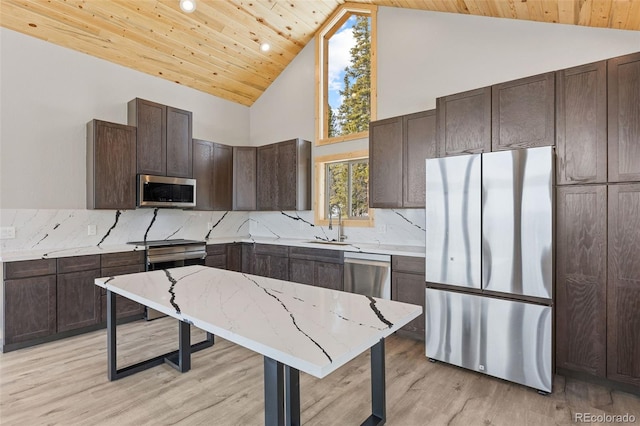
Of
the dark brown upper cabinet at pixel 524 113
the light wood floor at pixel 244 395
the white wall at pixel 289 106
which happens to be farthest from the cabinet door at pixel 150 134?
the dark brown upper cabinet at pixel 524 113

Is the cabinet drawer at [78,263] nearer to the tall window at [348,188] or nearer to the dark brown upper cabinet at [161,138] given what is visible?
the dark brown upper cabinet at [161,138]

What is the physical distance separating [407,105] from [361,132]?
0.70m

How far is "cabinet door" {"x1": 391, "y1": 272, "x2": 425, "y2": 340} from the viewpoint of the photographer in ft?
10.8

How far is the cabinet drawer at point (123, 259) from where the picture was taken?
3680mm

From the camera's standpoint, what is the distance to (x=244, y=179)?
5.29 meters

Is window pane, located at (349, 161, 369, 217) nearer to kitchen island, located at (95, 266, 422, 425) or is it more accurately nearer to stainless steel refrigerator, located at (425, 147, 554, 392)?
stainless steel refrigerator, located at (425, 147, 554, 392)

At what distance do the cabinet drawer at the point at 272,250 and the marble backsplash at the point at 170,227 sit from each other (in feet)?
2.03

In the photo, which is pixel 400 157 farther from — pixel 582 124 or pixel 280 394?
pixel 280 394

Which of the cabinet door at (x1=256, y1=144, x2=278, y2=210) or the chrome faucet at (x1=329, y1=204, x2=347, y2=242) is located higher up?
the cabinet door at (x1=256, y1=144, x2=278, y2=210)

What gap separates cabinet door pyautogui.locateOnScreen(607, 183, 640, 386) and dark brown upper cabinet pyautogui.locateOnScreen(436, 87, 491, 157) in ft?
3.17

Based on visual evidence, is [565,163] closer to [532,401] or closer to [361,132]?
[532,401]

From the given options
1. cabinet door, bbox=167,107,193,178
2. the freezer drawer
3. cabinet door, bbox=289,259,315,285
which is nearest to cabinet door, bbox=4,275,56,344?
cabinet door, bbox=167,107,193,178

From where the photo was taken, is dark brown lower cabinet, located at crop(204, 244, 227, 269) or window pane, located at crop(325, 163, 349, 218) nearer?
dark brown lower cabinet, located at crop(204, 244, 227, 269)

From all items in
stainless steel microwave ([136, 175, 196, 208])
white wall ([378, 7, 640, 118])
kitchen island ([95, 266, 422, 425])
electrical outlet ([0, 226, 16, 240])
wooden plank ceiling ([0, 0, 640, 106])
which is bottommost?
kitchen island ([95, 266, 422, 425])
